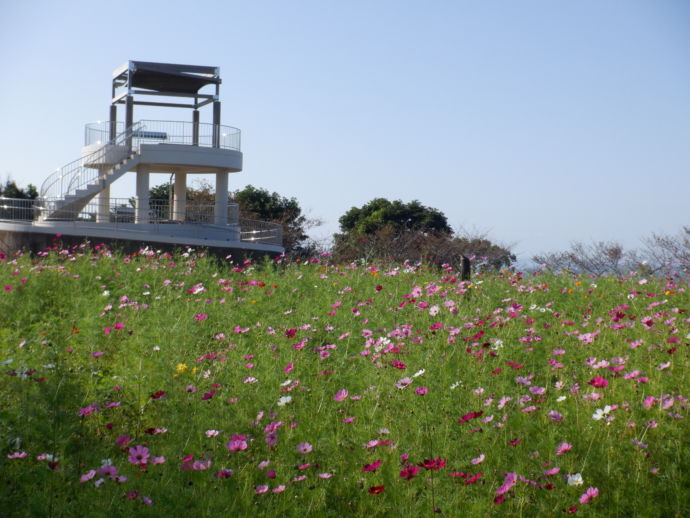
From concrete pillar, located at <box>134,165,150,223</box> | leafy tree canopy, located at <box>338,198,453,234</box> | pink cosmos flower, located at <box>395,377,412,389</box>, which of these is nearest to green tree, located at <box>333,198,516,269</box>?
leafy tree canopy, located at <box>338,198,453,234</box>

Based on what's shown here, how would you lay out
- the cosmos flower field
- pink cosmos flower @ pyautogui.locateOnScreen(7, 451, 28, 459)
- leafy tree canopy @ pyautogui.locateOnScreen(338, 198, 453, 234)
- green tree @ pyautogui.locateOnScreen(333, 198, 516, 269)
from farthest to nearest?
leafy tree canopy @ pyautogui.locateOnScreen(338, 198, 453, 234) → green tree @ pyautogui.locateOnScreen(333, 198, 516, 269) → pink cosmos flower @ pyautogui.locateOnScreen(7, 451, 28, 459) → the cosmos flower field

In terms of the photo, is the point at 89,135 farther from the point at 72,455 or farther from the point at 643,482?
the point at 643,482

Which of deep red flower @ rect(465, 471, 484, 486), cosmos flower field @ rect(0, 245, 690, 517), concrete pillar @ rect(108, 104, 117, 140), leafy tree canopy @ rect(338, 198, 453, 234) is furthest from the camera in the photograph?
leafy tree canopy @ rect(338, 198, 453, 234)

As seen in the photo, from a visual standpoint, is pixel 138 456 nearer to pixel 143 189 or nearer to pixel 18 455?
pixel 18 455

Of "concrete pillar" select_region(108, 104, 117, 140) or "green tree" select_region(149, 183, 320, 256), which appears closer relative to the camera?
"concrete pillar" select_region(108, 104, 117, 140)

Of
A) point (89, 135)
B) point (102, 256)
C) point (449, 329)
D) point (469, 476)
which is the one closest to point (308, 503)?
point (469, 476)

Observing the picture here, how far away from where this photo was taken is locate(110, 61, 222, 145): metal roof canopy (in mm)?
24214

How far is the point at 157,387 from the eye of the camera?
5621 mm

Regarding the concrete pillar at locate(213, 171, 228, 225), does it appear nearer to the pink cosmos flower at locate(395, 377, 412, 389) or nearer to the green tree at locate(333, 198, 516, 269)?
the green tree at locate(333, 198, 516, 269)

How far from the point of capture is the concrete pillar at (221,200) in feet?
86.8

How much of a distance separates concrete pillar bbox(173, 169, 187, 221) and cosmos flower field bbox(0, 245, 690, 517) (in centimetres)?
1824

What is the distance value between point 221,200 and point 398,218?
12948 millimetres

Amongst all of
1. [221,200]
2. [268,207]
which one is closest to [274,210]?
[268,207]

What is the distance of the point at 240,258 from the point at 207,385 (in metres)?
16.7
